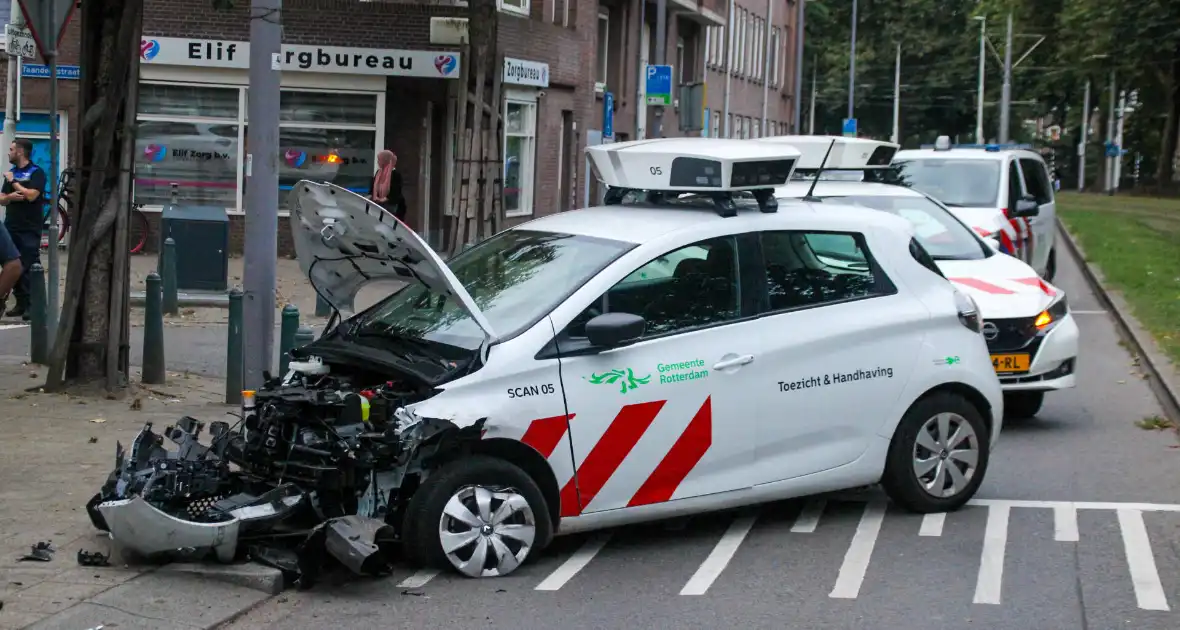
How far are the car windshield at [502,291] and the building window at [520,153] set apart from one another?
873 inches

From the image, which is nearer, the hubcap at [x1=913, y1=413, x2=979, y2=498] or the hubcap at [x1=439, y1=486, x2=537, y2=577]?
the hubcap at [x1=439, y1=486, x2=537, y2=577]

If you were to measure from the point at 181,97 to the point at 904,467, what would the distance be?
65.4ft

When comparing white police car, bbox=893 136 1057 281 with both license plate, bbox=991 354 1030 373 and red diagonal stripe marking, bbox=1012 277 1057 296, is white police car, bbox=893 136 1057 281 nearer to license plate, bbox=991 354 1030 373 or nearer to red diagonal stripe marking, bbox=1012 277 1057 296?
red diagonal stripe marking, bbox=1012 277 1057 296

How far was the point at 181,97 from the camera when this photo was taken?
2530 centimetres

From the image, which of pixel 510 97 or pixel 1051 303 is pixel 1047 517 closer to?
pixel 1051 303

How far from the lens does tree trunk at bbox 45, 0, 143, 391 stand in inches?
419

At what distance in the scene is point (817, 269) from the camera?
7730 mm

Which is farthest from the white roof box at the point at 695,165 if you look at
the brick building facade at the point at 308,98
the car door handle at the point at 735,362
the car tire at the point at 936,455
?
the brick building facade at the point at 308,98

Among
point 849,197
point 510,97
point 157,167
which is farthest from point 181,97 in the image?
point 849,197

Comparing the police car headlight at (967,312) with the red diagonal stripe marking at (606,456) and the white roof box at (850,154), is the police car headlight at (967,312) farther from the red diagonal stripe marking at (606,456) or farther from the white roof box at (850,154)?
the white roof box at (850,154)

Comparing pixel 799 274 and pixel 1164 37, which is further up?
pixel 1164 37

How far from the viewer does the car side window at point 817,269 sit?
7570 mm

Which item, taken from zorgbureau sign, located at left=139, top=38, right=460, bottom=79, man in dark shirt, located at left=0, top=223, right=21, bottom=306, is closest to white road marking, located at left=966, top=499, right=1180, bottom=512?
man in dark shirt, located at left=0, top=223, right=21, bottom=306

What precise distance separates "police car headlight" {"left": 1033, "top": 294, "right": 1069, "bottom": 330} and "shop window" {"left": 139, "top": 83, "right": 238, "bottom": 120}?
1732cm
